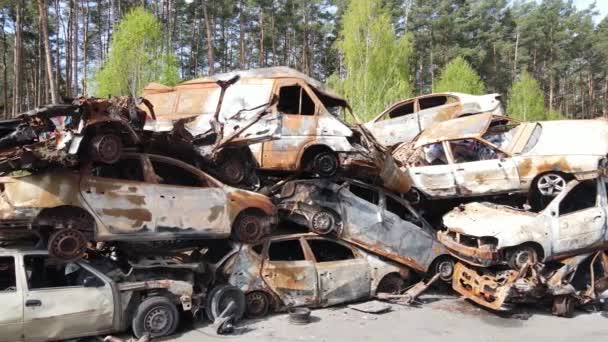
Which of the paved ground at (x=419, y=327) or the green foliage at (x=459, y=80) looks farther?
the green foliage at (x=459, y=80)

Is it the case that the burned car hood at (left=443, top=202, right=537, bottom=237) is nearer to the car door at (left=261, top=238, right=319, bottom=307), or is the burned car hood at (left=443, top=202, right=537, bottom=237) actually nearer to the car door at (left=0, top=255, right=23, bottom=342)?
the car door at (left=261, top=238, right=319, bottom=307)

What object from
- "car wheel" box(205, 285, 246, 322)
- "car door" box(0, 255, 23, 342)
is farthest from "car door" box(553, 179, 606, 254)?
"car door" box(0, 255, 23, 342)

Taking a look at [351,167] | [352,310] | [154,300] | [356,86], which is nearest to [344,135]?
[351,167]

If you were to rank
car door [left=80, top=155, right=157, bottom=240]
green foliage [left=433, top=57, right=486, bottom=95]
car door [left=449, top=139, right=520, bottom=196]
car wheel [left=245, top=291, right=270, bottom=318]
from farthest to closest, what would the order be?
green foliage [left=433, top=57, right=486, bottom=95] → car door [left=449, top=139, right=520, bottom=196] → car wheel [left=245, top=291, right=270, bottom=318] → car door [left=80, top=155, right=157, bottom=240]

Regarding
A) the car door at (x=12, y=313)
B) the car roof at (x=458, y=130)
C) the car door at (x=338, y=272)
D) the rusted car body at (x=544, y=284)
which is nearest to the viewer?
the car door at (x=12, y=313)

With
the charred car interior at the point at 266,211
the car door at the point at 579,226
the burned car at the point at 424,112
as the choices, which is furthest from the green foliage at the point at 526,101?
the car door at the point at 579,226

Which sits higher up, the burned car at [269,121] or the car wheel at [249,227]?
the burned car at [269,121]

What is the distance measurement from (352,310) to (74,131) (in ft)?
16.3

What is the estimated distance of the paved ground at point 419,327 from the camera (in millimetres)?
7195

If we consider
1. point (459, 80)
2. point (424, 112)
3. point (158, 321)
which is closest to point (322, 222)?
point (158, 321)

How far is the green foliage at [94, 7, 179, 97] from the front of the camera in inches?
954

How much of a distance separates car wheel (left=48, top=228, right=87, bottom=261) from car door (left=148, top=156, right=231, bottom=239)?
1006 millimetres

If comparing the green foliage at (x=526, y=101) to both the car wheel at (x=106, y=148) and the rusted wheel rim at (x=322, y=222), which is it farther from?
the car wheel at (x=106, y=148)

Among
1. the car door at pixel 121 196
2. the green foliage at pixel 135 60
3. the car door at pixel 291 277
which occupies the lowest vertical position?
the car door at pixel 291 277
